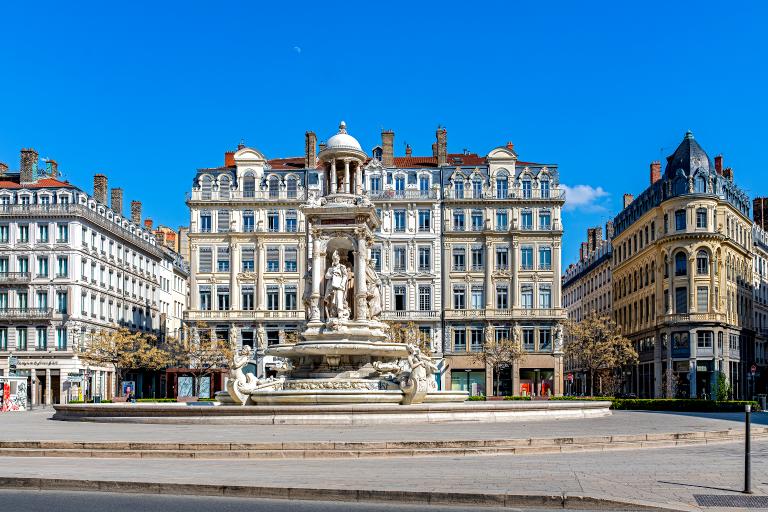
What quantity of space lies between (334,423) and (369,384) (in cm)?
479

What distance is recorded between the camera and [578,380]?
120062 millimetres

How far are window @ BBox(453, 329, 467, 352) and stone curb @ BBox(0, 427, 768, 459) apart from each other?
6511cm

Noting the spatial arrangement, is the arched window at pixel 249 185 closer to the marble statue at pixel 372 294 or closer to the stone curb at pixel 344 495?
the marble statue at pixel 372 294

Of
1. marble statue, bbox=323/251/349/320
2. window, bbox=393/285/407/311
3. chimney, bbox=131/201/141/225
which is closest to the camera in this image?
marble statue, bbox=323/251/349/320

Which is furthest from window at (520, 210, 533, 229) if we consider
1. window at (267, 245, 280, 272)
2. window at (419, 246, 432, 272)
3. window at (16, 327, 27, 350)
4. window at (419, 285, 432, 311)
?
window at (16, 327, 27, 350)

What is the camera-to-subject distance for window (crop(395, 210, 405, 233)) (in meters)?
88.9

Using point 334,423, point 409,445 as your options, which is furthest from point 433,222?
point 409,445

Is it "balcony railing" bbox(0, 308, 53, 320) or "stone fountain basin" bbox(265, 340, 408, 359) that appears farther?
"balcony railing" bbox(0, 308, 53, 320)

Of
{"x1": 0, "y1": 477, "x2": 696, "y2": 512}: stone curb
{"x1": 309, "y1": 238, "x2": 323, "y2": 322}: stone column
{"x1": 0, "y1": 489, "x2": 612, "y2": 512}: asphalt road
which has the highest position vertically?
{"x1": 309, "y1": 238, "x2": 323, "y2": 322}: stone column

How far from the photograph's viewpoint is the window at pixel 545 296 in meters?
88.1

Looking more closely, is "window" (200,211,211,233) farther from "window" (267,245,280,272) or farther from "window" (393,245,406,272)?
"window" (393,245,406,272)

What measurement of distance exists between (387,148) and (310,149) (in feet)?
22.4

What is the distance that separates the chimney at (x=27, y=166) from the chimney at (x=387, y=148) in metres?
29.4

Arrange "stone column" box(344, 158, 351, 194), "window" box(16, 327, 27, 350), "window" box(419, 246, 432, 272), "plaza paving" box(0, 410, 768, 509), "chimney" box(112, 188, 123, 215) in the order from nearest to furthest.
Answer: "plaza paving" box(0, 410, 768, 509), "stone column" box(344, 158, 351, 194), "window" box(16, 327, 27, 350), "window" box(419, 246, 432, 272), "chimney" box(112, 188, 123, 215)
